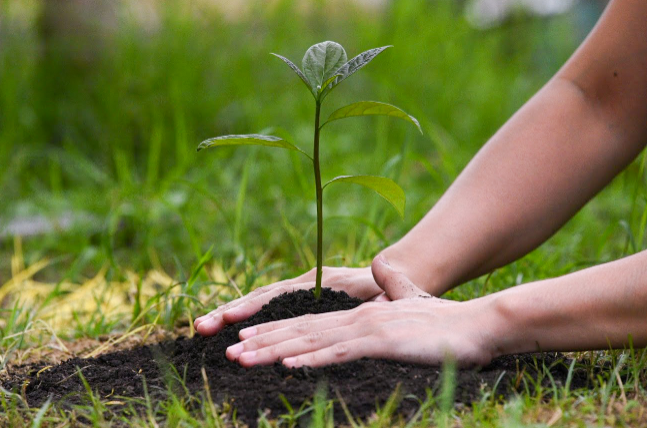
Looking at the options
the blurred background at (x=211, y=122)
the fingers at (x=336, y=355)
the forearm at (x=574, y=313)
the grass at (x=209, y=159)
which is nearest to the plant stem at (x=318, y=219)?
the fingers at (x=336, y=355)

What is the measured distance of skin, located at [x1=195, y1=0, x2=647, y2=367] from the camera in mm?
1301

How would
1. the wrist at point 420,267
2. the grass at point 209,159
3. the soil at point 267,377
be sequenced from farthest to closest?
the grass at point 209,159, the wrist at point 420,267, the soil at point 267,377

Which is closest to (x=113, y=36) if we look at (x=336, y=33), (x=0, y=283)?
(x=336, y=33)

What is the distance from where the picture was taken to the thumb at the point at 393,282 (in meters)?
1.48

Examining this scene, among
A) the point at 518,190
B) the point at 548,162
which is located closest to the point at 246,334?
the point at 518,190

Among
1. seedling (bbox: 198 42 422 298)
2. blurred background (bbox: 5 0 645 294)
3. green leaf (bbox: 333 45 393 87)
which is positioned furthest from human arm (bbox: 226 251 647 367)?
blurred background (bbox: 5 0 645 294)

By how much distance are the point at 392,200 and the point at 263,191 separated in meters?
2.32

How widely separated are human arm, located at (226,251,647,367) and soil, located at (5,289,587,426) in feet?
0.10

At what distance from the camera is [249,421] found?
1197mm

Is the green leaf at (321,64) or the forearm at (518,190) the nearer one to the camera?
the green leaf at (321,64)

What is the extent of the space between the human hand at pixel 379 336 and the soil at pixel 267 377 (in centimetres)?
2

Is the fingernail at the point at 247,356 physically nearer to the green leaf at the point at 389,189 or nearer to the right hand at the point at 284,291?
the right hand at the point at 284,291

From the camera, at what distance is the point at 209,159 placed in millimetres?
3600

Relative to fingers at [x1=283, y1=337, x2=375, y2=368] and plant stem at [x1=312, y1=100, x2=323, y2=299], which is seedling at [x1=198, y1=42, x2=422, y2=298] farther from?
fingers at [x1=283, y1=337, x2=375, y2=368]
